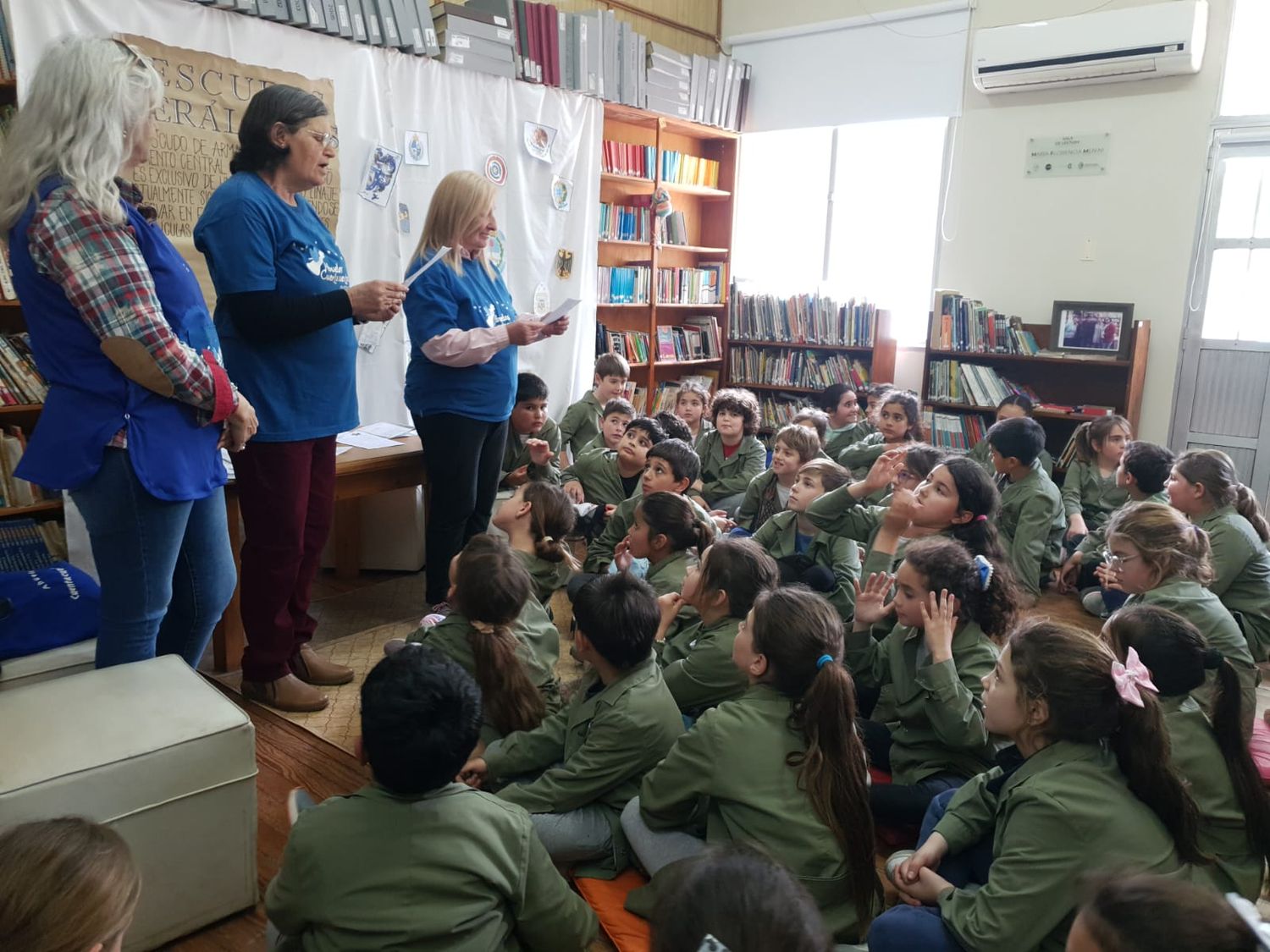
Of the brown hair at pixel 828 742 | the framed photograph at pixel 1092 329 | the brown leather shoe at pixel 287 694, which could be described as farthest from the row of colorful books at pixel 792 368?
the brown hair at pixel 828 742

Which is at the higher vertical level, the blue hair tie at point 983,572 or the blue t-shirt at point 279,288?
the blue t-shirt at point 279,288

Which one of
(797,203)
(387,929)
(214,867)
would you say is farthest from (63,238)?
(797,203)

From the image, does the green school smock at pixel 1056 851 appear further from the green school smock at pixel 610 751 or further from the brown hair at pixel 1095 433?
the brown hair at pixel 1095 433

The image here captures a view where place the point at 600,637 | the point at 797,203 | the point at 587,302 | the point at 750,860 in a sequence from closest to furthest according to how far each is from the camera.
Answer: the point at 750,860 → the point at 600,637 → the point at 587,302 → the point at 797,203

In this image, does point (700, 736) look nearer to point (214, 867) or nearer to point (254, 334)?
point (214, 867)

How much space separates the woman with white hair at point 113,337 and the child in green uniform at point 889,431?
3046 millimetres

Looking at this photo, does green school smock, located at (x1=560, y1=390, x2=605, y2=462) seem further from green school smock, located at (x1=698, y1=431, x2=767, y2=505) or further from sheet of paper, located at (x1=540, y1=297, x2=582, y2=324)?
sheet of paper, located at (x1=540, y1=297, x2=582, y2=324)

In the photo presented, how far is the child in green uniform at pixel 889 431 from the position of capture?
4211mm

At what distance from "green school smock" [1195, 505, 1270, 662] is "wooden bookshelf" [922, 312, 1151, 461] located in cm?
179

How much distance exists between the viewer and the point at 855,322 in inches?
218

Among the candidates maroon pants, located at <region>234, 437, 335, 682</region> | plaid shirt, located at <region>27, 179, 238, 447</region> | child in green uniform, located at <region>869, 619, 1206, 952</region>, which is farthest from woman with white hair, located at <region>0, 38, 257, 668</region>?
child in green uniform, located at <region>869, 619, 1206, 952</region>

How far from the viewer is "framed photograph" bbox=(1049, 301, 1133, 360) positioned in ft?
15.4

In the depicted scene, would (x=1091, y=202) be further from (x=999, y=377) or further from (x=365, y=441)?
(x=365, y=441)

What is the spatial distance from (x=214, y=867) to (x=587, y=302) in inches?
153
